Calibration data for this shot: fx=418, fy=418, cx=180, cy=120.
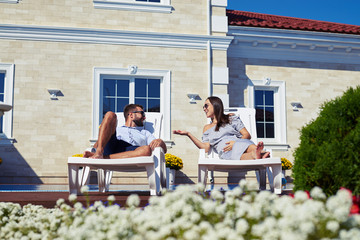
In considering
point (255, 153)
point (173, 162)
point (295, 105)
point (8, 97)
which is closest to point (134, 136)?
point (255, 153)

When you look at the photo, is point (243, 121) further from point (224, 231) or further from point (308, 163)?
point (224, 231)

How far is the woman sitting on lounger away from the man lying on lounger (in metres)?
0.52

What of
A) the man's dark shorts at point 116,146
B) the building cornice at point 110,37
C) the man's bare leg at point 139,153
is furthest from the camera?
the building cornice at point 110,37

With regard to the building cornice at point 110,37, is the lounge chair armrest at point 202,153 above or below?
below

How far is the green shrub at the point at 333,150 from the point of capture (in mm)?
2588

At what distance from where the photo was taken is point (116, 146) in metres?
5.41

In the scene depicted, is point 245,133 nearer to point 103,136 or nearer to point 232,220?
point 103,136

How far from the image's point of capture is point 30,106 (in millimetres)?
8914

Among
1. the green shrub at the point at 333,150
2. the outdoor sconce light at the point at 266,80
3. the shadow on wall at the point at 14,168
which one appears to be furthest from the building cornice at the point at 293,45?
the green shrub at the point at 333,150

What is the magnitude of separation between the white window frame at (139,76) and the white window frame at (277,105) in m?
2.16

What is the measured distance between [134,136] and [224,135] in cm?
126

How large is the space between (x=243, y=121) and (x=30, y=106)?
4.84m

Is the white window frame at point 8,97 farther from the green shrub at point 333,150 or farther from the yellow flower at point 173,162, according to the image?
the green shrub at point 333,150

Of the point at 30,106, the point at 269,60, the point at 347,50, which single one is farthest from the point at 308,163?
the point at 347,50
